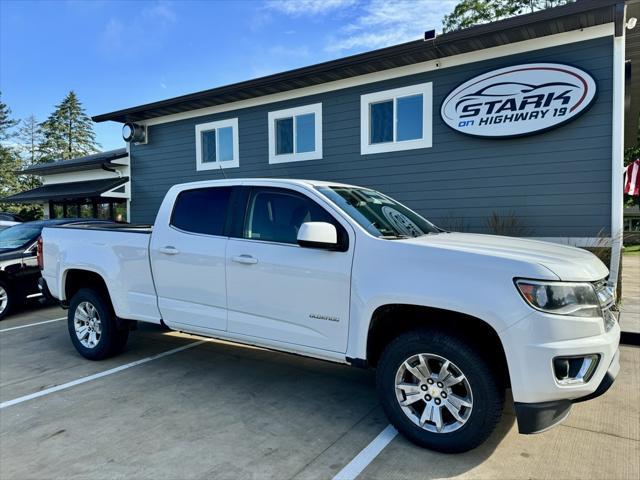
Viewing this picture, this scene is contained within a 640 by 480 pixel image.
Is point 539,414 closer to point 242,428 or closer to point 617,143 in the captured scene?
point 242,428

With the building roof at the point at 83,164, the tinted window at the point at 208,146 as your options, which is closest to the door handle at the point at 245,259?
the tinted window at the point at 208,146

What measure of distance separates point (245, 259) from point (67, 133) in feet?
176

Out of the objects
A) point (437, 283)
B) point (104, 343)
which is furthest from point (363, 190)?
point (104, 343)

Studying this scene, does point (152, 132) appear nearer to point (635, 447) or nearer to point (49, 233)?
point (49, 233)

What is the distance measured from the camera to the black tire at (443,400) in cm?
282

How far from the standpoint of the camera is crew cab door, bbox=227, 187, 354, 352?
3.38 m

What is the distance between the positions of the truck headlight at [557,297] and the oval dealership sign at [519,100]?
5.63m

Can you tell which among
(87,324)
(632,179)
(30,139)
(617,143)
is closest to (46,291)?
(87,324)

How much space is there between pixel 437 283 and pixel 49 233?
15.6 feet

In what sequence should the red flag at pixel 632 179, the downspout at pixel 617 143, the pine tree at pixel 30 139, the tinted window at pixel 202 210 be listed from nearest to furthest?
the tinted window at pixel 202 210 → the downspout at pixel 617 143 → the red flag at pixel 632 179 → the pine tree at pixel 30 139

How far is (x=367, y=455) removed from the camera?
301 cm

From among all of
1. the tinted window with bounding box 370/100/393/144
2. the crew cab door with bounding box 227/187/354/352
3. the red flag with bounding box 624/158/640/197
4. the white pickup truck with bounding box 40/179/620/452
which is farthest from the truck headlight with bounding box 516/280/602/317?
the red flag with bounding box 624/158/640/197

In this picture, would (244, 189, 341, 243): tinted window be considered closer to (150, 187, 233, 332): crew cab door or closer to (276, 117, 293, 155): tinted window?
(150, 187, 233, 332): crew cab door

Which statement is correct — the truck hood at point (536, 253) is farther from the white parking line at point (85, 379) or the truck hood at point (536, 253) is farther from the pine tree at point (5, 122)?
the pine tree at point (5, 122)
